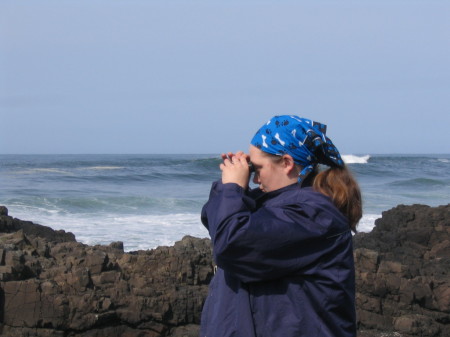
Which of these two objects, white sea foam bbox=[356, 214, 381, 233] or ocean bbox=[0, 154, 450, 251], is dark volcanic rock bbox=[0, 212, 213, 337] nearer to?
ocean bbox=[0, 154, 450, 251]

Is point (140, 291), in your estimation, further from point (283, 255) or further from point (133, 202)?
point (133, 202)

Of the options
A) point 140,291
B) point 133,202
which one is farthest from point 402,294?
point 133,202

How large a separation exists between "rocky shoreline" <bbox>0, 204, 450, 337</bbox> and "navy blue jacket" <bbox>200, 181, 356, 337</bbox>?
148 inches

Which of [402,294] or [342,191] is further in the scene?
[402,294]

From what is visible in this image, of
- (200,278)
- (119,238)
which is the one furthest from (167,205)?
(200,278)

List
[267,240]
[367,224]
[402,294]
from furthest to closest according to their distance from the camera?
[367,224]
[402,294]
[267,240]

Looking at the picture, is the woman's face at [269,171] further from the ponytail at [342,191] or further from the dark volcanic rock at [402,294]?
the dark volcanic rock at [402,294]

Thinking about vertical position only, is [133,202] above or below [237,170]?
below

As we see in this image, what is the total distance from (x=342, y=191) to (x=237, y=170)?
0.34 m

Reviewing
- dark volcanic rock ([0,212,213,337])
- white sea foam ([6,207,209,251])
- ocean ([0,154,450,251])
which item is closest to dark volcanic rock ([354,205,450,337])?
dark volcanic rock ([0,212,213,337])

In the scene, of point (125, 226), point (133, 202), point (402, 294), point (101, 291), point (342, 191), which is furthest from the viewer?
point (133, 202)

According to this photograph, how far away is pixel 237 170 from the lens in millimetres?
2203

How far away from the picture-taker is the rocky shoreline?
18.3 ft

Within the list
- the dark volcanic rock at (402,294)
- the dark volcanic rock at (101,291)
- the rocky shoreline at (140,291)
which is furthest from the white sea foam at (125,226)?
the dark volcanic rock at (402,294)
